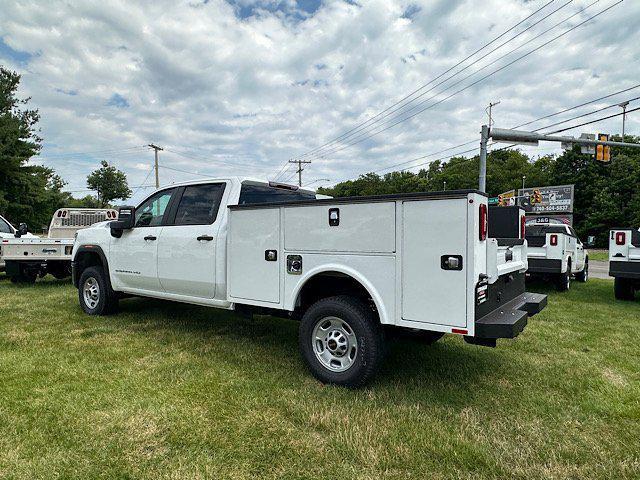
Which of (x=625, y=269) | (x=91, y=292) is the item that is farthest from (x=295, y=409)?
(x=625, y=269)

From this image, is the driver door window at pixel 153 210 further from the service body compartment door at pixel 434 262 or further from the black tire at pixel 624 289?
the black tire at pixel 624 289

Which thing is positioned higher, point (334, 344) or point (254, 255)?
point (254, 255)

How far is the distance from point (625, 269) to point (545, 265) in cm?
172

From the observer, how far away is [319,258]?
3.96 m

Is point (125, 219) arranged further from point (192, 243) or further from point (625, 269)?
point (625, 269)

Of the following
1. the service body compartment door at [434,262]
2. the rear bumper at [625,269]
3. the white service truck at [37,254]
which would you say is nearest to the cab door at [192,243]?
the service body compartment door at [434,262]

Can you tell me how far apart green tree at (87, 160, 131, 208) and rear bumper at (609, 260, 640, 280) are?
6832cm

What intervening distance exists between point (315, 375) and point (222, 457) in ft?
4.56

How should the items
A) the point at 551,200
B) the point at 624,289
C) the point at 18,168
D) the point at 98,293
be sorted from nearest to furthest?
1. the point at 98,293
2. the point at 624,289
3. the point at 18,168
4. the point at 551,200

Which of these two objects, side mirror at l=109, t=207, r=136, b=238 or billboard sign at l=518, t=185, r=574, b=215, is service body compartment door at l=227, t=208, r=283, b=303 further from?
billboard sign at l=518, t=185, r=574, b=215

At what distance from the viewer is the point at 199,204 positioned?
208 inches

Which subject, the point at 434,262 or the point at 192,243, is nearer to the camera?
the point at 434,262

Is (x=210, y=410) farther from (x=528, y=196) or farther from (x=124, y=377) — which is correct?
(x=528, y=196)

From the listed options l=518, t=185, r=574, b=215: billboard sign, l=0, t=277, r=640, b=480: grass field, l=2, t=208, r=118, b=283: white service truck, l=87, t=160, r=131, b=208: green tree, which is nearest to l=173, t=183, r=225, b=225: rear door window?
l=0, t=277, r=640, b=480: grass field
